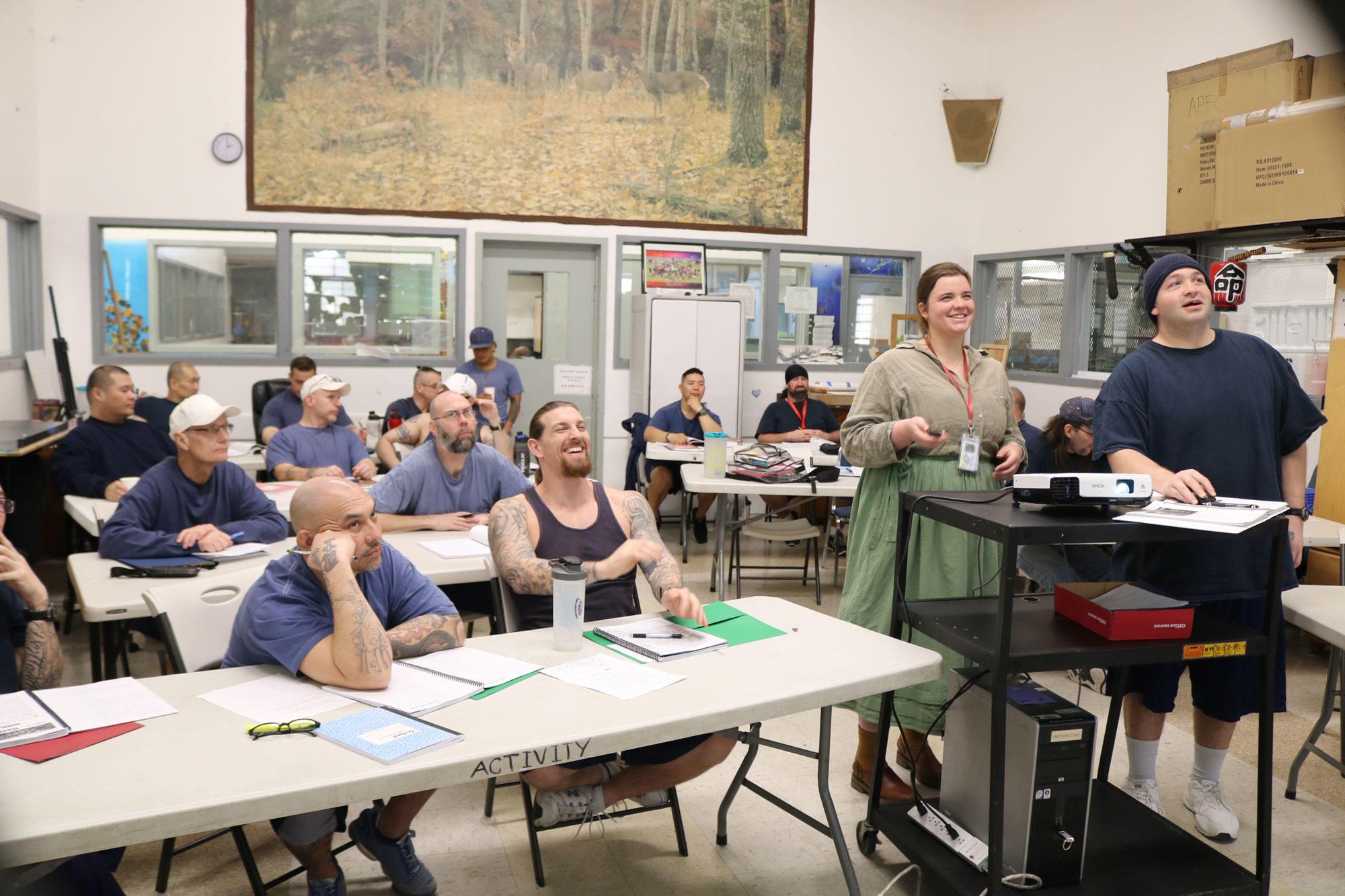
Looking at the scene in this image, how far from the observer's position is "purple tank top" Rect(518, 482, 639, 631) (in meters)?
2.83

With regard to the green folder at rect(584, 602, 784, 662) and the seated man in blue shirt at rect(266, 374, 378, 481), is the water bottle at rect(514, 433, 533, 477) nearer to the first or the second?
the seated man in blue shirt at rect(266, 374, 378, 481)

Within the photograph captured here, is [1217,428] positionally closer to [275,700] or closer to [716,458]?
[275,700]

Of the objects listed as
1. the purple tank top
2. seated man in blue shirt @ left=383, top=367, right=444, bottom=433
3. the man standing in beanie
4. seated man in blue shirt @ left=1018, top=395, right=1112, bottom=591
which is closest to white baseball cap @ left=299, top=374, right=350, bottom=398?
seated man in blue shirt @ left=383, top=367, right=444, bottom=433

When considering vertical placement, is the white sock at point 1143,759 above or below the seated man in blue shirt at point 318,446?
below

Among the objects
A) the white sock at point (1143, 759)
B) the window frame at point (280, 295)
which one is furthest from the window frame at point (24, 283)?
the white sock at point (1143, 759)

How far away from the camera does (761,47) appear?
9086mm

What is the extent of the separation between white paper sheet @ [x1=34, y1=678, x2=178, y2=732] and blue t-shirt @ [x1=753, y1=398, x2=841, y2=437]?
19.8 ft

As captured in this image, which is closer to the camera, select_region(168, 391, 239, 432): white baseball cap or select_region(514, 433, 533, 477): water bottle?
select_region(168, 391, 239, 432): white baseball cap

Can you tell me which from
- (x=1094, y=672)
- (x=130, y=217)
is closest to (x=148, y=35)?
(x=130, y=217)

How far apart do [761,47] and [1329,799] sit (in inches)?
298

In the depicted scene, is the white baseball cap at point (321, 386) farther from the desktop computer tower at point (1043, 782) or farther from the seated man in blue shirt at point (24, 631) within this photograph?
the desktop computer tower at point (1043, 782)

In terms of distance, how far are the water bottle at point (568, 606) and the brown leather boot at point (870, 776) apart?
3.68 feet

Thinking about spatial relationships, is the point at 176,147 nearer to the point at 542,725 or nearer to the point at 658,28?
the point at 658,28

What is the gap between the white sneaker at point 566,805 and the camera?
254 centimetres
